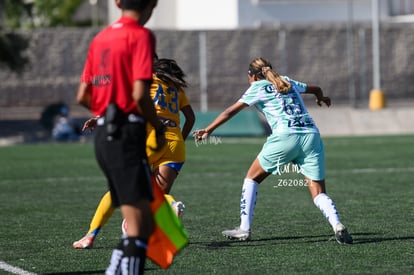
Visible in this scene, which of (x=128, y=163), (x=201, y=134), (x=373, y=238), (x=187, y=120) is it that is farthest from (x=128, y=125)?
(x=373, y=238)

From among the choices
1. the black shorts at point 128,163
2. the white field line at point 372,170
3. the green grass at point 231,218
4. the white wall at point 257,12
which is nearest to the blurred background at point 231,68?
the white wall at point 257,12

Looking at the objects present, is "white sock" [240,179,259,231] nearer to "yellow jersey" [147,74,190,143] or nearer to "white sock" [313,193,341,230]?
"white sock" [313,193,341,230]

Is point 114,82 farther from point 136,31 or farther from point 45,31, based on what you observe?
point 45,31

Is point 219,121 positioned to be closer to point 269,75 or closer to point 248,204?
point 269,75

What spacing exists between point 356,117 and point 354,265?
20936 millimetres

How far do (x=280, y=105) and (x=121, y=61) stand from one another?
133 inches

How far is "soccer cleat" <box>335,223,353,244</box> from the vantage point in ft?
28.8

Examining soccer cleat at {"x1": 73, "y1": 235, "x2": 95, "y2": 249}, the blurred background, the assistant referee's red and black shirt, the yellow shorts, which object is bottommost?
the blurred background

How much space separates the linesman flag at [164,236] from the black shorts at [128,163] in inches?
12.2

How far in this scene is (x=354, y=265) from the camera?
776 centimetres

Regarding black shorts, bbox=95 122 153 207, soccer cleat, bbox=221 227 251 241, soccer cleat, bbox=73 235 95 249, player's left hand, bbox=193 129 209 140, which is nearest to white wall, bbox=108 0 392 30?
soccer cleat, bbox=221 227 251 241

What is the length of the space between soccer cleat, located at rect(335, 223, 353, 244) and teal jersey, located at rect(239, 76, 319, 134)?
38.4 inches

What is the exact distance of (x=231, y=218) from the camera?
11148 mm

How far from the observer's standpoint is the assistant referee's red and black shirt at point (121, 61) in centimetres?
590
